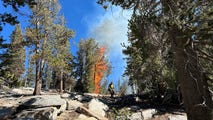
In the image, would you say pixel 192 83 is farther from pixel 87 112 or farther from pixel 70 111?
pixel 70 111

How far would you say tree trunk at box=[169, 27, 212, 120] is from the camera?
707 centimetres

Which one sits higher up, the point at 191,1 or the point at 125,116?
the point at 191,1

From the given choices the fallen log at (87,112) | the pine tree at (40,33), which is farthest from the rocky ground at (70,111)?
the pine tree at (40,33)

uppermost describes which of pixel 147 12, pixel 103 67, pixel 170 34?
pixel 103 67

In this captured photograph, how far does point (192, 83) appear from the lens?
23.6 ft

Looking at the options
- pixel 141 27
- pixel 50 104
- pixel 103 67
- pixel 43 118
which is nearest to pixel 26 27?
pixel 50 104

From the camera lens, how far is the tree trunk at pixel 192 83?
707cm

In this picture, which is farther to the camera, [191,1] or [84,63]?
[84,63]

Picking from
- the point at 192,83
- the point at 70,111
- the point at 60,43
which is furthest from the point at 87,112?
the point at 60,43

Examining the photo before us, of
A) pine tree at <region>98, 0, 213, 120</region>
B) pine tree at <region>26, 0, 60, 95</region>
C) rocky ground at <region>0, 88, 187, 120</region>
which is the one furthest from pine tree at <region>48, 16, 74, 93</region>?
pine tree at <region>98, 0, 213, 120</region>

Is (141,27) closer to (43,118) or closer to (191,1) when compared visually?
(191,1)

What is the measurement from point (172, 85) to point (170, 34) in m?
10.6

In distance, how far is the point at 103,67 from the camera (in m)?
53.6

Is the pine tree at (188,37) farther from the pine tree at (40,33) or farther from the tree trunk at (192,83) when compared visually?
the pine tree at (40,33)
